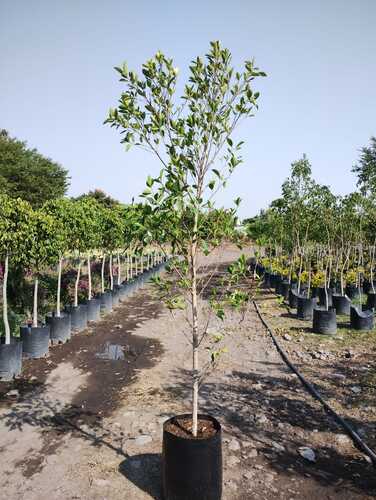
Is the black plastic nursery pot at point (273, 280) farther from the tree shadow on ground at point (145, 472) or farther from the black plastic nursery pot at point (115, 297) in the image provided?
the tree shadow on ground at point (145, 472)

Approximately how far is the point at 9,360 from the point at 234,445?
15.9 ft

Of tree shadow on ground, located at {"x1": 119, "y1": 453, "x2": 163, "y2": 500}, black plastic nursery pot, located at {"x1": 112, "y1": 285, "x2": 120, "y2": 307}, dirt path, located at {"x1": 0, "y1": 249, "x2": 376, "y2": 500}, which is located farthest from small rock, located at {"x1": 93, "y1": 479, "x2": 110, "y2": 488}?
black plastic nursery pot, located at {"x1": 112, "y1": 285, "x2": 120, "y2": 307}

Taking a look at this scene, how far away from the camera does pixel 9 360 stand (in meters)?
7.73

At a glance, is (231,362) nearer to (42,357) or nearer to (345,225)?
(42,357)

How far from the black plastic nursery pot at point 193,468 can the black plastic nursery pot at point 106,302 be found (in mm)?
11102

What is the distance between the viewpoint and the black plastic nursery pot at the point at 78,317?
37.9ft

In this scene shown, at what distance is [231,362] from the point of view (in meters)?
8.84

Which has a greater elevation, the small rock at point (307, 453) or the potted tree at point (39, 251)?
the potted tree at point (39, 251)

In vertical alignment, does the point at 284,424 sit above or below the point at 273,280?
below

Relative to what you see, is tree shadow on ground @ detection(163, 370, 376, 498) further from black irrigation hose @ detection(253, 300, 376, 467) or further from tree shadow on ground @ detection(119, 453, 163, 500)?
tree shadow on ground @ detection(119, 453, 163, 500)

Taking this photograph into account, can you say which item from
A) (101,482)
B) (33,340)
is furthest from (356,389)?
A: (33,340)

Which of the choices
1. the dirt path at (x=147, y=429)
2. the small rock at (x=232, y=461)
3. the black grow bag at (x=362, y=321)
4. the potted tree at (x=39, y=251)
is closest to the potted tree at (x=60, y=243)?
the potted tree at (x=39, y=251)

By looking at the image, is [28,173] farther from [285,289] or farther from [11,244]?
[11,244]

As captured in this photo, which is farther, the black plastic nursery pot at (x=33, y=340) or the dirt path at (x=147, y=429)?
the black plastic nursery pot at (x=33, y=340)
